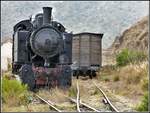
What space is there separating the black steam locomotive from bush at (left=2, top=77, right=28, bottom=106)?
2484mm

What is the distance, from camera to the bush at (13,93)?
44.1 feet

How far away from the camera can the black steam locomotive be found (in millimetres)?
17156

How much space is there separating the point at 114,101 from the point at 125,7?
66.9 meters

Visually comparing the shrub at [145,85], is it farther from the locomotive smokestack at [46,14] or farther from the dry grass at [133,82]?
the locomotive smokestack at [46,14]

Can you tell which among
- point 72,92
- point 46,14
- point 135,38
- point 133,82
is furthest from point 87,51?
point 135,38

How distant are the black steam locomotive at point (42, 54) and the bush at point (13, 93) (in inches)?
97.8

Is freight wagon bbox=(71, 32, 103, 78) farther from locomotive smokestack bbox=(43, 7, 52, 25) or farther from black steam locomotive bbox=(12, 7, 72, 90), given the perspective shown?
locomotive smokestack bbox=(43, 7, 52, 25)

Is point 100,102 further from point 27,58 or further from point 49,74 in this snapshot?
point 27,58

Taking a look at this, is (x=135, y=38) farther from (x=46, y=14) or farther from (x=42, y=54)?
(x=42, y=54)

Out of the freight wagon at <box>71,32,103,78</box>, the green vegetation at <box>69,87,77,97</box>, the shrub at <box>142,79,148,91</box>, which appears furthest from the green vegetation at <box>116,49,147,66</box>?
the green vegetation at <box>69,87,77,97</box>

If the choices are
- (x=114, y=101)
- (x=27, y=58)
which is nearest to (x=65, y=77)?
(x=27, y=58)

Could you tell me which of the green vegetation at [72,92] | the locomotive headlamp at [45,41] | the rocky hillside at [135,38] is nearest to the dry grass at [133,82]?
the green vegetation at [72,92]

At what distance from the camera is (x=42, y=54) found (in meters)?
17.7

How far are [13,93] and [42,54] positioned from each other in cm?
392
